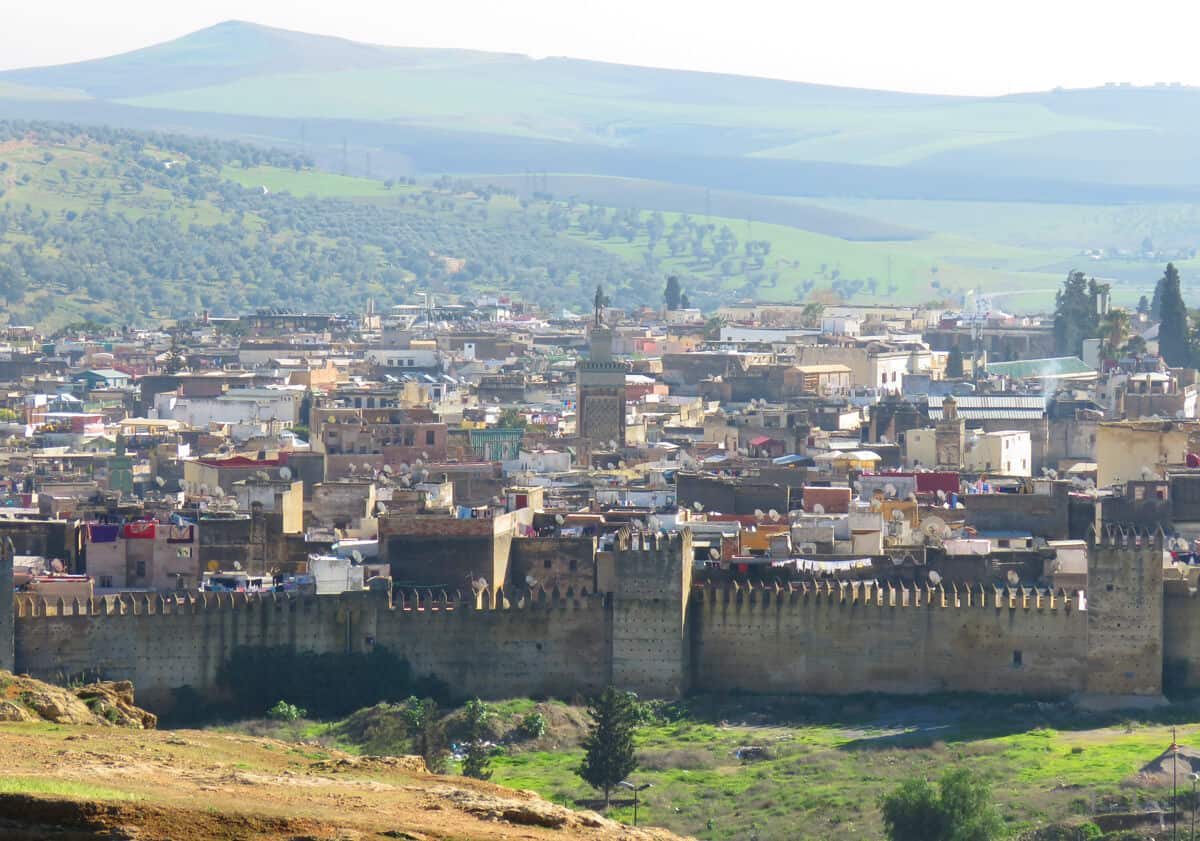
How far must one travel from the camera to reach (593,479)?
251ft

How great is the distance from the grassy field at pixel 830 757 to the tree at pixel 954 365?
68.8 m

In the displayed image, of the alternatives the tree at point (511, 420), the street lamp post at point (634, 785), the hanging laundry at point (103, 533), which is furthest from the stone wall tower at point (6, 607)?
the tree at point (511, 420)

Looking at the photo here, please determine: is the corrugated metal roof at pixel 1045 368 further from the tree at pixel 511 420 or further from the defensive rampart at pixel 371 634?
the defensive rampart at pixel 371 634

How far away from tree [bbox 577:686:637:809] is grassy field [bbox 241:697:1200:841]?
30 centimetres

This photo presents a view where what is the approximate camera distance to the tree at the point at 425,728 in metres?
46.4

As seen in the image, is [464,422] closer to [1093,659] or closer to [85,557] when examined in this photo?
[85,557]

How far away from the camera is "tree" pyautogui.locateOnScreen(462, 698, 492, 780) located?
4450 centimetres

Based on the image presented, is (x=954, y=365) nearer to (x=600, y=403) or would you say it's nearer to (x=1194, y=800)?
(x=600, y=403)

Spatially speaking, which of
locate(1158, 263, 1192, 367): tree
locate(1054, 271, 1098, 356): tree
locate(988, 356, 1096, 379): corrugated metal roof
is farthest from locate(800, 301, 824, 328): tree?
locate(1158, 263, 1192, 367): tree

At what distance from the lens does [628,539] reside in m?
52.1

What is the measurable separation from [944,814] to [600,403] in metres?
50.8

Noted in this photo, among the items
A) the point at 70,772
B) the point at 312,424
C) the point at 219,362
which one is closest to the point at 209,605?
the point at 70,772

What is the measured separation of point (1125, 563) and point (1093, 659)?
1440mm

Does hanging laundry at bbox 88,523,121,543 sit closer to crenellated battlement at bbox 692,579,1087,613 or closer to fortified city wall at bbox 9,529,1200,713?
fortified city wall at bbox 9,529,1200,713
